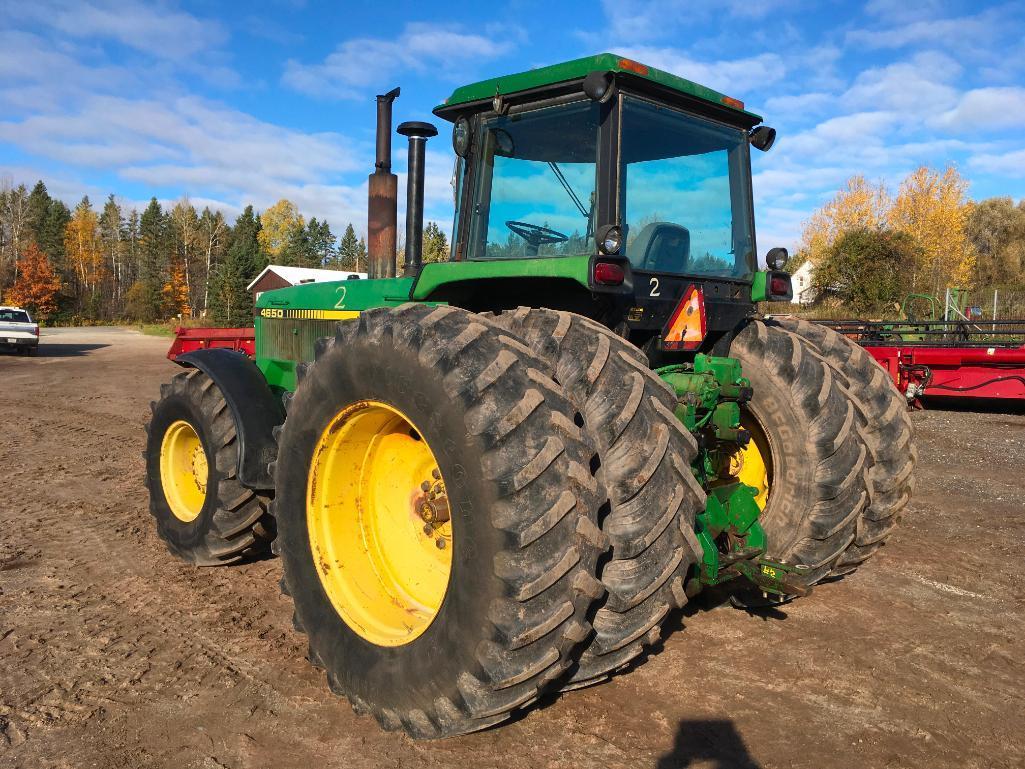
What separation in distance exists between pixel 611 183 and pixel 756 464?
1865 millimetres

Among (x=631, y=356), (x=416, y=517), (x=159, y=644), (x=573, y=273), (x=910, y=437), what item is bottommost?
(x=159, y=644)

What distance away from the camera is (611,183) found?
329 cm

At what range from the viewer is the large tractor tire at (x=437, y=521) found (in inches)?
94.0

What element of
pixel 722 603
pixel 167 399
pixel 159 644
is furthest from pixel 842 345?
pixel 167 399

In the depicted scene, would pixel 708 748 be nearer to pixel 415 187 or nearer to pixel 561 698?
pixel 561 698

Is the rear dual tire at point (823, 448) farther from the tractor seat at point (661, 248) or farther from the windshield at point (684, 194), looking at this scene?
the tractor seat at point (661, 248)

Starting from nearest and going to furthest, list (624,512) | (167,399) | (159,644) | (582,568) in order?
(582,568) → (624,512) → (159,644) → (167,399)

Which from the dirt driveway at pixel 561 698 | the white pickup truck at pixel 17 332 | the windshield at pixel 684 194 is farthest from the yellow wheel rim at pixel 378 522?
the white pickup truck at pixel 17 332

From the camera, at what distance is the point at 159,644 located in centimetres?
361

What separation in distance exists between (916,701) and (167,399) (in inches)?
177

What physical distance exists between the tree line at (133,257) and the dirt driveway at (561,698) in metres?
49.4

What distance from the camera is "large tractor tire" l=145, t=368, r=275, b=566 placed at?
4480mm

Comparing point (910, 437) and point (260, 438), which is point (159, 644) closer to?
point (260, 438)

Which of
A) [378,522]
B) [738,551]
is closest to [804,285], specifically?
[738,551]
